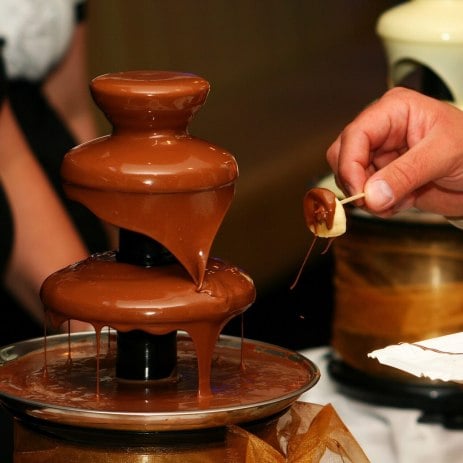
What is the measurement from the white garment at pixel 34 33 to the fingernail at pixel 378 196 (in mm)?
1333

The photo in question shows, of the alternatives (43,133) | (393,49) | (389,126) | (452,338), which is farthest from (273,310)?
(452,338)

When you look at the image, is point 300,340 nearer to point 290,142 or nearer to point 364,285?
point 290,142

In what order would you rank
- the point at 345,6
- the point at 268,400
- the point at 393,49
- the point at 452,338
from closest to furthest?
1. the point at 268,400
2. the point at 452,338
3. the point at 393,49
4. the point at 345,6

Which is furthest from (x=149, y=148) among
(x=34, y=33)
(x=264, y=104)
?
(x=264, y=104)

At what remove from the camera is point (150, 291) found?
33.5 inches

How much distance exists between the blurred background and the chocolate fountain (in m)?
2.33

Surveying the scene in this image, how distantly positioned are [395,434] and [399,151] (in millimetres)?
434

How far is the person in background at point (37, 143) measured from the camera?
2150 millimetres

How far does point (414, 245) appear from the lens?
1.62 metres

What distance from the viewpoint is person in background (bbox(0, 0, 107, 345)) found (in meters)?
2.15

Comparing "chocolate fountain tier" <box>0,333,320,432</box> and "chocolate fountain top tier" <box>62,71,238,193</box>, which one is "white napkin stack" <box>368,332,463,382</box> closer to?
"chocolate fountain tier" <box>0,333,320,432</box>

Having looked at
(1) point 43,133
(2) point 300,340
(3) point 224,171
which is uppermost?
(3) point 224,171

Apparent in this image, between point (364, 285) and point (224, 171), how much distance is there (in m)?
0.81

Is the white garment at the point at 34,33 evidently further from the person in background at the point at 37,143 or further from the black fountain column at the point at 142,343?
the black fountain column at the point at 142,343
